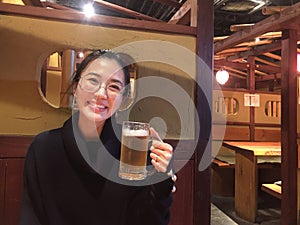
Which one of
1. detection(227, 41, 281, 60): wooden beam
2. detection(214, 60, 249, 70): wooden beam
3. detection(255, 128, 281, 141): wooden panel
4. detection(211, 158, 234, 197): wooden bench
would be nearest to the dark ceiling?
detection(227, 41, 281, 60): wooden beam

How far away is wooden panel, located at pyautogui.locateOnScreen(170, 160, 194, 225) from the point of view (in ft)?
5.00

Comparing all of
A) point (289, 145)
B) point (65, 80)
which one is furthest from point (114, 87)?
point (289, 145)

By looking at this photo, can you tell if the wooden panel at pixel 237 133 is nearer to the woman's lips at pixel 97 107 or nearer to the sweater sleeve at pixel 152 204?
the sweater sleeve at pixel 152 204

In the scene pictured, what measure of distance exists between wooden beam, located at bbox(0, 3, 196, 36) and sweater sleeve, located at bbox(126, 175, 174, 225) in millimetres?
858

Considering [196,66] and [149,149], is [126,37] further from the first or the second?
[149,149]

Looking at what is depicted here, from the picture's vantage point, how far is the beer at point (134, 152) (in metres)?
0.99

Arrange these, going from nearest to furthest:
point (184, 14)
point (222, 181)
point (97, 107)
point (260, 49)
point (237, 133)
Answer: point (97, 107)
point (184, 14)
point (260, 49)
point (222, 181)
point (237, 133)

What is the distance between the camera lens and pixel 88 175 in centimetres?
120

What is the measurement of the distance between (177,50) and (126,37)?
297 millimetres

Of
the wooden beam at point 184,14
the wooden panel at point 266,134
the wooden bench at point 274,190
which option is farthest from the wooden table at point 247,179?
the wooden beam at point 184,14

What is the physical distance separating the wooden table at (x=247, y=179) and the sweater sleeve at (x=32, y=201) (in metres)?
3.52

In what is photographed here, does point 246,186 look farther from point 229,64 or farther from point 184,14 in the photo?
point 184,14

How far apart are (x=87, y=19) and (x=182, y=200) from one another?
109 cm

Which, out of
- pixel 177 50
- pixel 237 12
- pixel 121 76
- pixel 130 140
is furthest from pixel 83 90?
pixel 237 12
